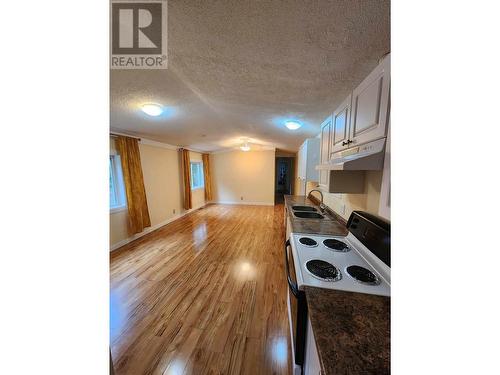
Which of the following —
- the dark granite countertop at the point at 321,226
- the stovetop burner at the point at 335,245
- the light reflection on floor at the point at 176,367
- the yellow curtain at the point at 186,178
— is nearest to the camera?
the light reflection on floor at the point at 176,367

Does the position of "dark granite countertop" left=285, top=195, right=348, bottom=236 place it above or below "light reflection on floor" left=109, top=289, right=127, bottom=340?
above

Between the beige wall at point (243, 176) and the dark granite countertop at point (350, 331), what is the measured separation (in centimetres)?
599

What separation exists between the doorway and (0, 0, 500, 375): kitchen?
17.7 ft

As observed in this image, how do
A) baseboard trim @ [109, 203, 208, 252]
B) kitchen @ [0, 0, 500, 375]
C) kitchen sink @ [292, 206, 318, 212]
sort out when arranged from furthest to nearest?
baseboard trim @ [109, 203, 208, 252]
kitchen sink @ [292, 206, 318, 212]
kitchen @ [0, 0, 500, 375]

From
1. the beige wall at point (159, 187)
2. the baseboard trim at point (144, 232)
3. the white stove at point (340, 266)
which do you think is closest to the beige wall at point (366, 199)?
the white stove at point (340, 266)

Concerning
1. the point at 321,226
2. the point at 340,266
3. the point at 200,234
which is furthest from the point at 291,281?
the point at 200,234

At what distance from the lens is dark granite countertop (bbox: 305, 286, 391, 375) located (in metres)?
0.54

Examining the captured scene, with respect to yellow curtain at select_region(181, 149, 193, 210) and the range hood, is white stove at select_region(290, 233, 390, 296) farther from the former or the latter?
yellow curtain at select_region(181, 149, 193, 210)

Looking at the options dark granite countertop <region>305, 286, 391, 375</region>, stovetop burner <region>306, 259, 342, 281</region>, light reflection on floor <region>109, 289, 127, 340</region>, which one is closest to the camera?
dark granite countertop <region>305, 286, 391, 375</region>

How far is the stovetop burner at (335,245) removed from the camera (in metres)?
1.38

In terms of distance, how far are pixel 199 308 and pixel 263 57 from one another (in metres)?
2.32

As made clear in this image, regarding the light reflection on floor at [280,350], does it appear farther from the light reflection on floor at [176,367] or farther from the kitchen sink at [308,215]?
the kitchen sink at [308,215]

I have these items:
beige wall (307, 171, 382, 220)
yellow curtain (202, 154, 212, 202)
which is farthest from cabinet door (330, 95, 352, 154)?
yellow curtain (202, 154, 212, 202)

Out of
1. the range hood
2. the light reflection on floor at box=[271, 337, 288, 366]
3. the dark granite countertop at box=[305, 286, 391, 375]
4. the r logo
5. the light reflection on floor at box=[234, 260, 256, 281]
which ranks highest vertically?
the r logo
